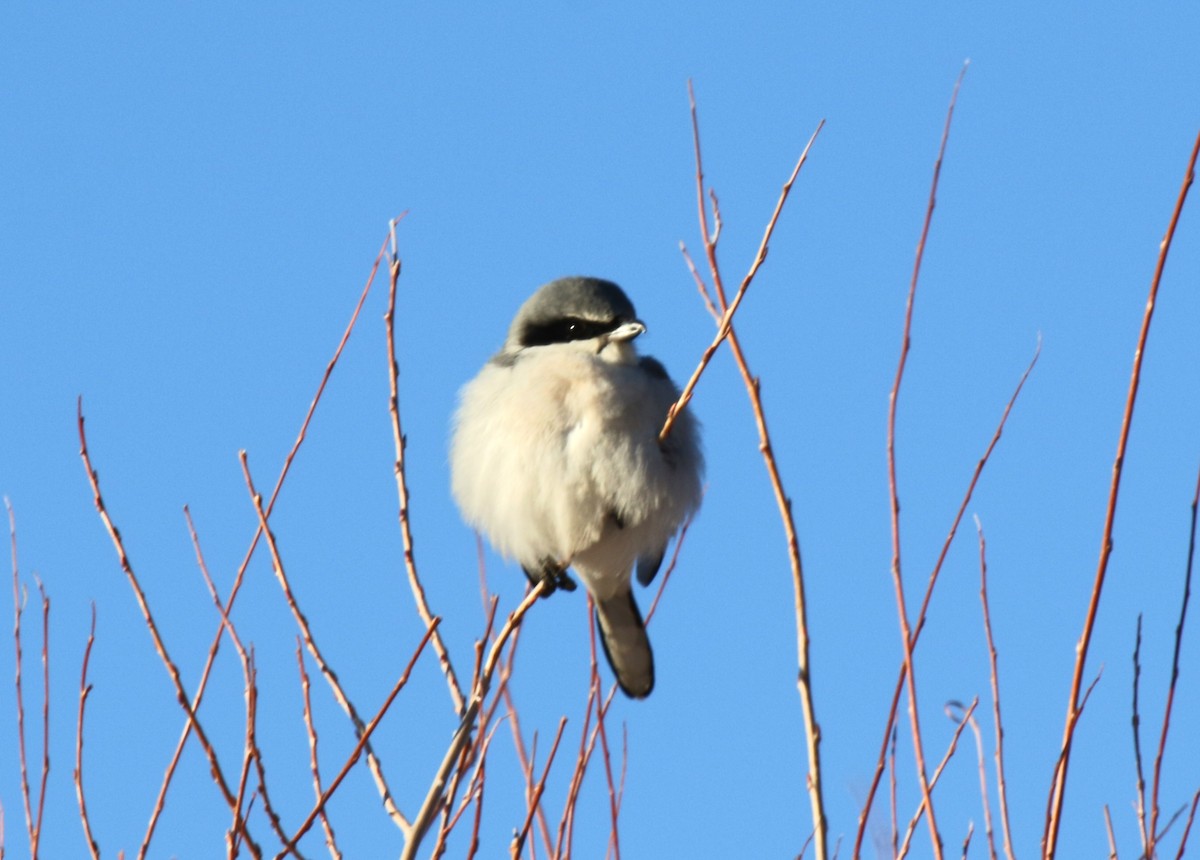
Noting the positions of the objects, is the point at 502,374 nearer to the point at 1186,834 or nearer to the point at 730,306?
the point at 730,306

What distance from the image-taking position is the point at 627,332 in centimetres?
487

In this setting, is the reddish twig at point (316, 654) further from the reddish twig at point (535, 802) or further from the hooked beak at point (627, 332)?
the hooked beak at point (627, 332)

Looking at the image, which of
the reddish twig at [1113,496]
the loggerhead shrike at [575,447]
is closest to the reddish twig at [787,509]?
the reddish twig at [1113,496]

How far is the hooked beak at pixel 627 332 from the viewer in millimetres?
4848

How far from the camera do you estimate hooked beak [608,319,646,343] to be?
4.85m

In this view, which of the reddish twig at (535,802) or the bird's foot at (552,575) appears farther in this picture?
the bird's foot at (552,575)

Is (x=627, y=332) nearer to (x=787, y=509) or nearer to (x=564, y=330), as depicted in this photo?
(x=564, y=330)

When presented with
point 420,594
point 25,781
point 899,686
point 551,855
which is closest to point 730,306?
point 899,686

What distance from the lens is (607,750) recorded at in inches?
136

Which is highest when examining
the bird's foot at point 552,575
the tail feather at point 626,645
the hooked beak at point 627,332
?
the hooked beak at point 627,332

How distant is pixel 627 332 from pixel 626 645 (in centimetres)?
117

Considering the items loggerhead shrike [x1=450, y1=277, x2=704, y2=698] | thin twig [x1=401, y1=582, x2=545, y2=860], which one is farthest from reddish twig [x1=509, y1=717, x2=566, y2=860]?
loggerhead shrike [x1=450, y1=277, x2=704, y2=698]

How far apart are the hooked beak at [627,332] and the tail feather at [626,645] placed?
3.26 feet

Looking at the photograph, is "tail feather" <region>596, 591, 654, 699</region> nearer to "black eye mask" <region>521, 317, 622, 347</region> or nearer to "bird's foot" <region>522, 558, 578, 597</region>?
"bird's foot" <region>522, 558, 578, 597</region>
